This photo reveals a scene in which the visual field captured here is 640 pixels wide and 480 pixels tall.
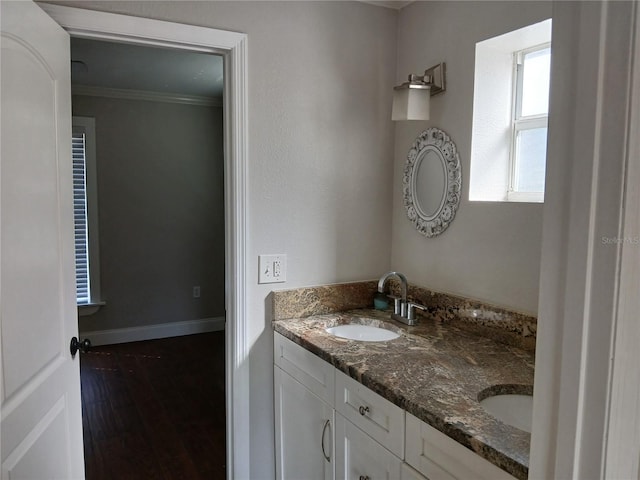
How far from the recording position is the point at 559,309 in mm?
586

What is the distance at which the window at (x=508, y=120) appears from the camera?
1.82 meters

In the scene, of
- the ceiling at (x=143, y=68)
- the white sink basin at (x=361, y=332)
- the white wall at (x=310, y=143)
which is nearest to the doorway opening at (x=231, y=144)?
the white wall at (x=310, y=143)

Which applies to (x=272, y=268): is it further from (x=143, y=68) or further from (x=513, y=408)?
(x=143, y=68)

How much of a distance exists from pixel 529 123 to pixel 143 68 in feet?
9.24

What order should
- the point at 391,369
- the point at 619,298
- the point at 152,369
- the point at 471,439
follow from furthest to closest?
the point at 152,369, the point at 391,369, the point at 471,439, the point at 619,298

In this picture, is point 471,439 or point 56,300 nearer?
point 471,439

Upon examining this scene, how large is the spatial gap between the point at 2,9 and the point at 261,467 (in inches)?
76.5

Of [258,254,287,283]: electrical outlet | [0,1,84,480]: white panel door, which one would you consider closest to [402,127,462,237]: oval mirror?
[258,254,287,283]: electrical outlet

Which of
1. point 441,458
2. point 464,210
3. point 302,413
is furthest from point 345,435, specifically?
point 464,210

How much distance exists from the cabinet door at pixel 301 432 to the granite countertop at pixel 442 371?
0.68 ft

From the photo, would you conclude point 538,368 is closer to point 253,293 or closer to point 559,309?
point 559,309

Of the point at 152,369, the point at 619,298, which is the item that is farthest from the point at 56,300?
the point at 152,369

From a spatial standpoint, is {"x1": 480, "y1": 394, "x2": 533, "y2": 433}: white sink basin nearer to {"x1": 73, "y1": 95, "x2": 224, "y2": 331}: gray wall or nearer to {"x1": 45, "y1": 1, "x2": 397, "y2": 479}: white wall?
{"x1": 45, "y1": 1, "x2": 397, "y2": 479}: white wall

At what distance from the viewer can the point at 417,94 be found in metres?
2.02
